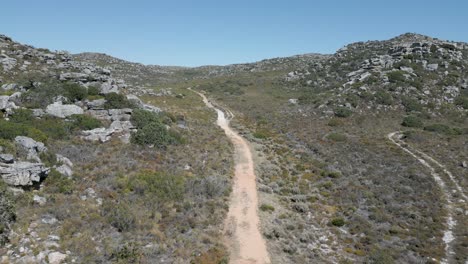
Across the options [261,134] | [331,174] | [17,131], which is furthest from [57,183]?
[261,134]

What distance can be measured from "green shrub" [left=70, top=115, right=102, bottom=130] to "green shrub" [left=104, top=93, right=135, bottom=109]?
506 cm

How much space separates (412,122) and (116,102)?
132 feet

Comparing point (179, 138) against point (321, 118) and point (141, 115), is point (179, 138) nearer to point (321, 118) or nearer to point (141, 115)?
point (141, 115)

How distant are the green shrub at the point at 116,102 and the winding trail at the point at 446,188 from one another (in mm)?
29914

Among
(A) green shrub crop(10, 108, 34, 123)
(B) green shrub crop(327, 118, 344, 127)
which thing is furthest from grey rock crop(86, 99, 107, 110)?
(B) green shrub crop(327, 118, 344, 127)

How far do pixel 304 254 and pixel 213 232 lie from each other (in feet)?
15.0

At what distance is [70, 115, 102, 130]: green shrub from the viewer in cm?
2806

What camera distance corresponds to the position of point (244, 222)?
18.7 m

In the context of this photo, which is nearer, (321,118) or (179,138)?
(179,138)

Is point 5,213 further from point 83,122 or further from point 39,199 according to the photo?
point 83,122

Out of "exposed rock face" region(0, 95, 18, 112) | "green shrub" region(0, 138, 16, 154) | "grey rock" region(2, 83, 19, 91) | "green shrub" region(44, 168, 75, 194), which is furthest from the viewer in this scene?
"grey rock" region(2, 83, 19, 91)

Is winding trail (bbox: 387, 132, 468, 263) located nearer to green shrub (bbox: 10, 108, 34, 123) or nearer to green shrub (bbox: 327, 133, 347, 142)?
green shrub (bbox: 327, 133, 347, 142)

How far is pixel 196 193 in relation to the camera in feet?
69.7

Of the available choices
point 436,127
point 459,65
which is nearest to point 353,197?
point 436,127
